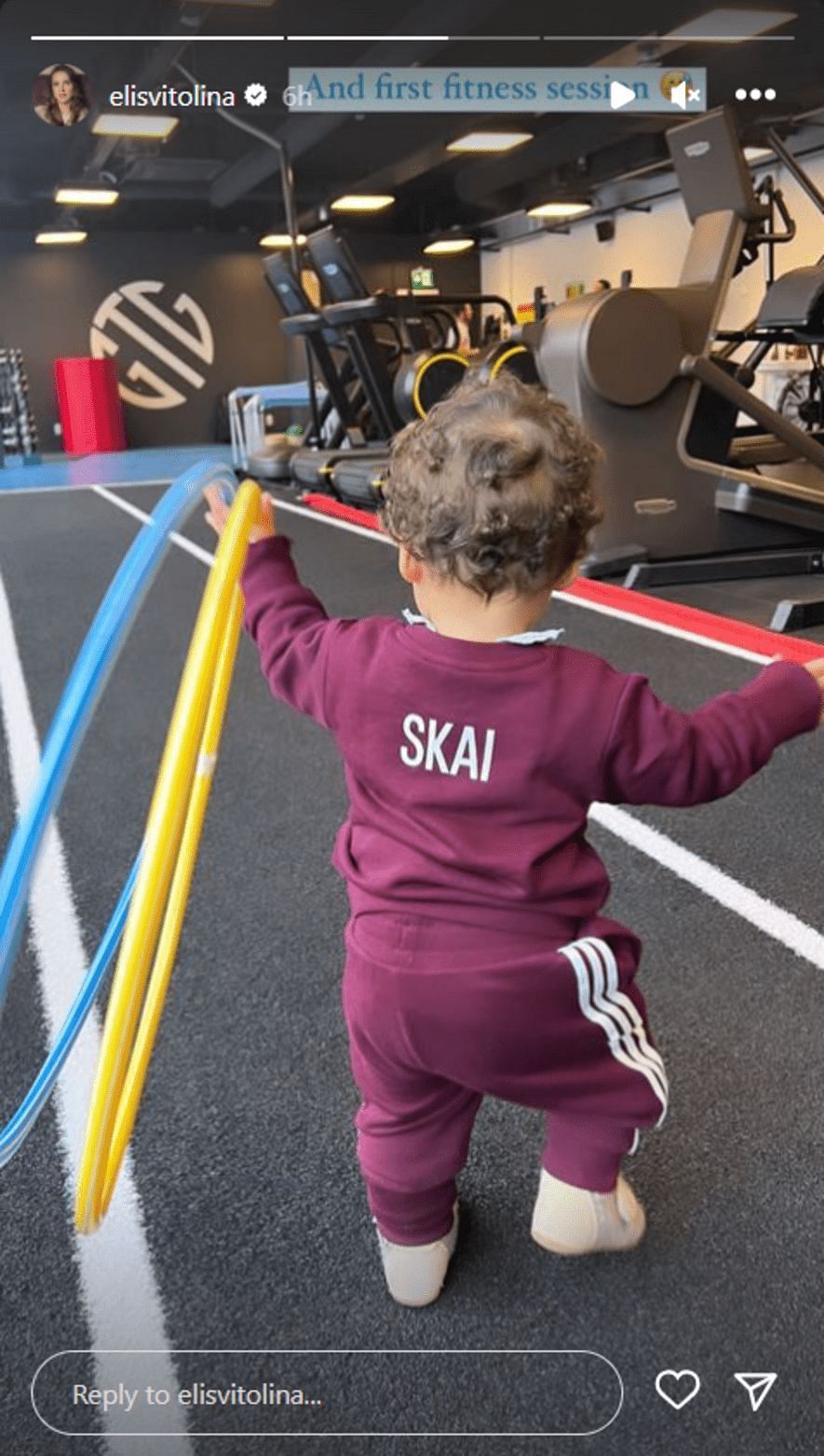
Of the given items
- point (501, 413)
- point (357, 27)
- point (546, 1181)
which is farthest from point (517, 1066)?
point (357, 27)

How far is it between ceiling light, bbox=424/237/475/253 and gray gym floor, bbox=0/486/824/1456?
15965 mm

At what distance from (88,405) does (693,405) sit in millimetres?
11384

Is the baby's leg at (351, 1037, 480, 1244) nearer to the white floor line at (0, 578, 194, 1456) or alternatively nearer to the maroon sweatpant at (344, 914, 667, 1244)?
the maroon sweatpant at (344, 914, 667, 1244)

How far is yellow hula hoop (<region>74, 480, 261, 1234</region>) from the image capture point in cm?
97

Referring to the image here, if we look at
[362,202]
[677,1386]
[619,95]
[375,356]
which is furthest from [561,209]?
[677,1386]

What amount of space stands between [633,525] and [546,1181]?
3912 mm

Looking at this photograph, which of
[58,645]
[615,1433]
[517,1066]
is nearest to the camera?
[615,1433]

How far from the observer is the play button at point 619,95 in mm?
2979

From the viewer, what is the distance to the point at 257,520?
48.2 inches

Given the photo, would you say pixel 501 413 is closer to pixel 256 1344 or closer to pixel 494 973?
pixel 494 973

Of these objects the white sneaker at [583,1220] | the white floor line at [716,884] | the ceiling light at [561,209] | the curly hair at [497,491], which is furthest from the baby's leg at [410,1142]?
the ceiling light at [561,209]

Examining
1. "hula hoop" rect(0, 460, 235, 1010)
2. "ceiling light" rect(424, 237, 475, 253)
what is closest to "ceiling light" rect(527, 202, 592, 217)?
"ceiling light" rect(424, 237, 475, 253)

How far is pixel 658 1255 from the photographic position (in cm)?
126

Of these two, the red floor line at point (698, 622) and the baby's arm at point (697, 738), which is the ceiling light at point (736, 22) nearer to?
the red floor line at point (698, 622)
